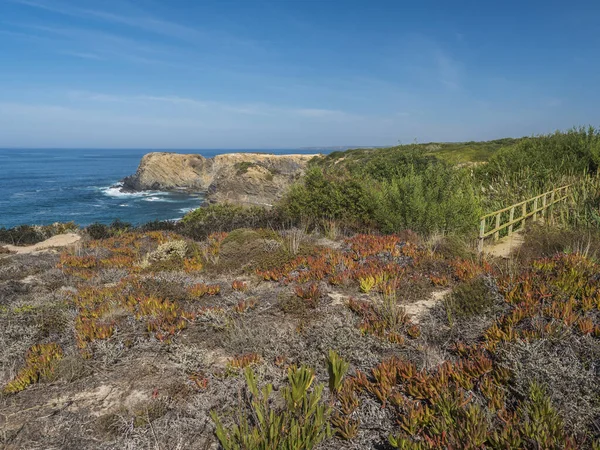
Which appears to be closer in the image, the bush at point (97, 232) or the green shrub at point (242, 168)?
the bush at point (97, 232)

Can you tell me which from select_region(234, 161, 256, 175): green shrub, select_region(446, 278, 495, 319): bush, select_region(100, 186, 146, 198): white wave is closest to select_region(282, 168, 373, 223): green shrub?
select_region(446, 278, 495, 319): bush

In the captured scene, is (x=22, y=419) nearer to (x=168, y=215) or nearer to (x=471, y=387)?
(x=471, y=387)

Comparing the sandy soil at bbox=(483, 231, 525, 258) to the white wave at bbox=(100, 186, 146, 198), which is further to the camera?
the white wave at bbox=(100, 186, 146, 198)

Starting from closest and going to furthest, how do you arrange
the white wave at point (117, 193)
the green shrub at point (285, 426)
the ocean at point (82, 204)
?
the green shrub at point (285, 426) < the ocean at point (82, 204) < the white wave at point (117, 193)

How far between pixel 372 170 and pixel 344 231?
8.00 meters

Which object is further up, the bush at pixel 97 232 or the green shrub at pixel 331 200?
the green shrub at pixel 331 200

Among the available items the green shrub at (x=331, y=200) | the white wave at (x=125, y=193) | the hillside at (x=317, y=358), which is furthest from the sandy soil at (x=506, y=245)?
the white wave at (x=125, y=193)

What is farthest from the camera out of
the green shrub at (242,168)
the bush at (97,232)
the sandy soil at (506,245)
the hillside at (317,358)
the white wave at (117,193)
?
the white wave at (117,193)

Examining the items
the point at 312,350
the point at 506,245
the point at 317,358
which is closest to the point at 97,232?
the point at 312,350

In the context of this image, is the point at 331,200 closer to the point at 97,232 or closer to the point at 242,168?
the point at 97,232

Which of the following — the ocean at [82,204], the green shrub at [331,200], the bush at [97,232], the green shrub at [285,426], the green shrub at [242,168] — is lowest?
the ocean at [82,204]

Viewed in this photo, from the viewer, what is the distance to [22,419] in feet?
12.2

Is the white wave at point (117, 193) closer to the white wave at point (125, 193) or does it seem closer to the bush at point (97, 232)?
the white wave at point (125, 193)

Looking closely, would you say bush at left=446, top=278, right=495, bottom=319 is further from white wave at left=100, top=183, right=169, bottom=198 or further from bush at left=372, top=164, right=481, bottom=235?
white wave at left=100, top=183, right=169, bottom=198
